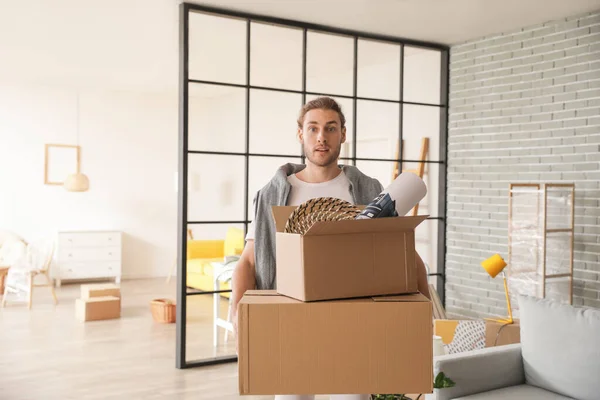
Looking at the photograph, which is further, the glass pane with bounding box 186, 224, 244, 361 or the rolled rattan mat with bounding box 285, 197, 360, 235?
the glass pane with bounding box 186, 224, 244, 361

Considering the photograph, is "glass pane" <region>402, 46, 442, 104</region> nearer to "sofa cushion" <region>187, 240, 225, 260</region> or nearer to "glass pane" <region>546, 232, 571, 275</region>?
"glass pane" <region>546, 232, 571, 275</region>

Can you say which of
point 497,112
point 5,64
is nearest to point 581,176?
point 497,112

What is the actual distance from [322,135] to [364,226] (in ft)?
1.79

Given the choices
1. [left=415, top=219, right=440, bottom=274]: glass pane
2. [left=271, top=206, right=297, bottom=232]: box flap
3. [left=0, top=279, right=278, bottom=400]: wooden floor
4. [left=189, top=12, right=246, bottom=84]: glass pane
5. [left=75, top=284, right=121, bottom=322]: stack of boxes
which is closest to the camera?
[left=271, top=206, right=297, bottom=232]: box flap

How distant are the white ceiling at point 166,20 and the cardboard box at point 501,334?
6.80 ft

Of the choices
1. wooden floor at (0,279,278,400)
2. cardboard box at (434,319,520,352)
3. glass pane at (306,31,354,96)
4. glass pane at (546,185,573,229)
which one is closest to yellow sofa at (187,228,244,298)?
wooden floor at (0,279,278,400)

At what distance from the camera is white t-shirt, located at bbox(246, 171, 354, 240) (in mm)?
1998

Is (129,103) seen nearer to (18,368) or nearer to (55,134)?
(55,134)

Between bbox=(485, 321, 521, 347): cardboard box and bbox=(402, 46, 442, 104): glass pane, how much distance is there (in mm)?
2611

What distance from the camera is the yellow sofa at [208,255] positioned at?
7195 mm

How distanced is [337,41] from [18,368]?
348 cm

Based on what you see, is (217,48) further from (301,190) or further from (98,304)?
(301,190)

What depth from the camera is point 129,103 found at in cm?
920

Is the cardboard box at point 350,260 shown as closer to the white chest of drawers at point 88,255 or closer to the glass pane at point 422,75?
the glass pane at point 422,75
